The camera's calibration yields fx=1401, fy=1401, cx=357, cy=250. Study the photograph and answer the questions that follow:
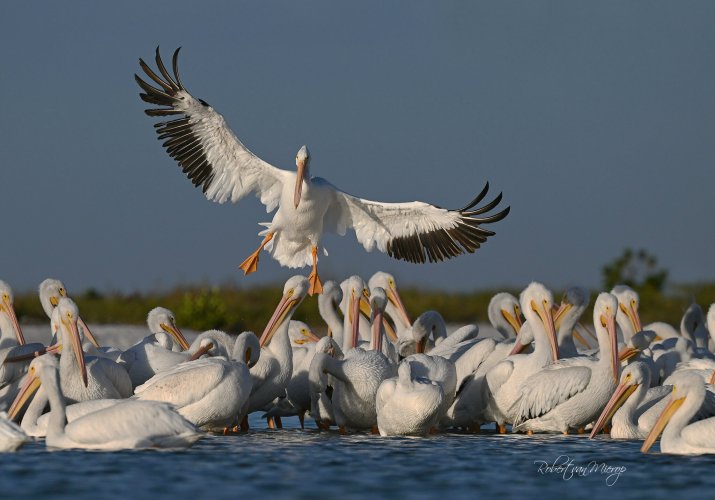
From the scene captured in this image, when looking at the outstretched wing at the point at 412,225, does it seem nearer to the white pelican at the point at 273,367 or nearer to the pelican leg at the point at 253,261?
the pelican leg at the point at 253,261

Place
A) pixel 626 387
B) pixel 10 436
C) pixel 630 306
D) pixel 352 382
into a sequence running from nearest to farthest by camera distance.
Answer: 1. pixel 10 436
2. pixel 626 387
3. pixel 352 382
4. pixel 630 306

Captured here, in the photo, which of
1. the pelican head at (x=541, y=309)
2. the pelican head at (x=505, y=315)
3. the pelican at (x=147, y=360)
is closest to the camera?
the pelican at (x=147, y=360)

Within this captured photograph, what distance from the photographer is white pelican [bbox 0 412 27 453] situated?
7.30m

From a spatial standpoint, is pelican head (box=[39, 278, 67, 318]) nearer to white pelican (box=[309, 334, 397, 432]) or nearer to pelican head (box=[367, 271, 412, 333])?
white pelican (box=[309, 334, 397, 432])

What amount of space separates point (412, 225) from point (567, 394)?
11.7 feet

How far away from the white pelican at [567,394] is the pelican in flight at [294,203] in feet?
8.58

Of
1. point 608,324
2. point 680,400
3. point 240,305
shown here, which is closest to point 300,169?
point 608,324

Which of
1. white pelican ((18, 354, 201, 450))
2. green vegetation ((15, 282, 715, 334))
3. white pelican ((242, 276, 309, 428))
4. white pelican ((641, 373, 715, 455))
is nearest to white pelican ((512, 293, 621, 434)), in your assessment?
white pelican ((641, 373, 715, 455))

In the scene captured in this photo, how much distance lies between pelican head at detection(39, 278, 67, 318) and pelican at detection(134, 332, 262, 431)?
7.61ft

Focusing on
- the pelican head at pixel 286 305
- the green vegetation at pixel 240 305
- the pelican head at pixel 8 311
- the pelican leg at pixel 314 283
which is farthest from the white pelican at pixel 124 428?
the green vegetation at pixel 240 305

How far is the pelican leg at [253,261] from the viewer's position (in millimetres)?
12297

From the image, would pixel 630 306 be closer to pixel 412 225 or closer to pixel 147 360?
pixel 412 225

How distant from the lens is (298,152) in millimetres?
11789

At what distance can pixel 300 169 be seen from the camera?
11.7 m
